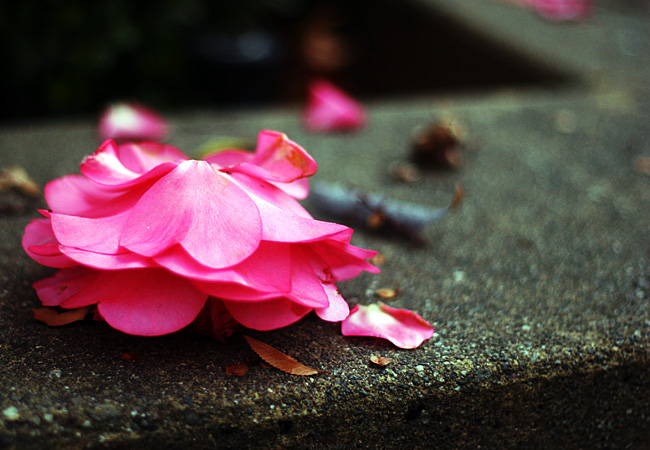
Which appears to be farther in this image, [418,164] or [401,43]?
[401,43]

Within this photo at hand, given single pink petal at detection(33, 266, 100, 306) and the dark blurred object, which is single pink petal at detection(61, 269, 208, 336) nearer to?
single pink petal at detection(33, 266, 100, 306)

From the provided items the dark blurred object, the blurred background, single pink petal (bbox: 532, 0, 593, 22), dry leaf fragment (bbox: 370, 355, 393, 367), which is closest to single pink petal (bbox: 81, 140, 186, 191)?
dry leaf fragment (bbox: 370, 355, 393, 367)

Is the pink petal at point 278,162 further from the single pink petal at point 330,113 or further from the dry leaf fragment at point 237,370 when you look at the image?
the single pink petal at point 330,113

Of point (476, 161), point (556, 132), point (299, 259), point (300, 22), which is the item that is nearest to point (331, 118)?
point (476, 161)

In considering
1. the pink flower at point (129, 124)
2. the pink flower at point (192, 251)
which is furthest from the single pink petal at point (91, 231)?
the pink flower at point (129, 124)

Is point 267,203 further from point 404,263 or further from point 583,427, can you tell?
point 583,427

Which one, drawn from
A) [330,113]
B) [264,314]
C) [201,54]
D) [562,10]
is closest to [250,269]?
[264,314]
